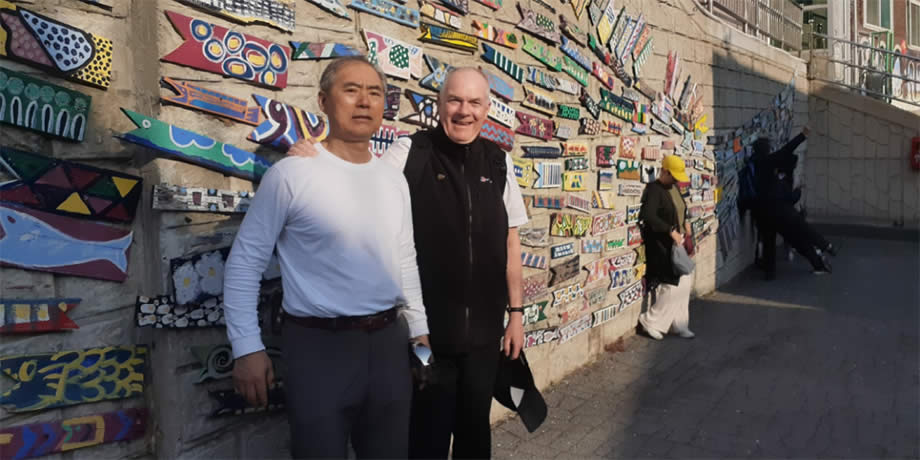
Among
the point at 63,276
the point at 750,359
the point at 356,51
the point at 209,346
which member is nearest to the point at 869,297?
the point at 750,359

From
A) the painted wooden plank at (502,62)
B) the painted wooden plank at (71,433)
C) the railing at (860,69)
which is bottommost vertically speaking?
the painted wooden plank at (71,433)

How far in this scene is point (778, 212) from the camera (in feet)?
28.8

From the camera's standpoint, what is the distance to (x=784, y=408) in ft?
14.5

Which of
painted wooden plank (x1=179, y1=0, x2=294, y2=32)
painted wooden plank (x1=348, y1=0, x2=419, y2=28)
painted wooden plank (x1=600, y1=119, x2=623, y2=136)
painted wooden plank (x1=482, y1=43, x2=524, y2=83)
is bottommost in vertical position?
painted wooden plank (x1=600, y1=119, x2=623, y2=136)

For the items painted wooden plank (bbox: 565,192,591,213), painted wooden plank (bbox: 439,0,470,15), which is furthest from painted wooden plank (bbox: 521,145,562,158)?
painted wooden plank (bbox: 439,0,470,15)

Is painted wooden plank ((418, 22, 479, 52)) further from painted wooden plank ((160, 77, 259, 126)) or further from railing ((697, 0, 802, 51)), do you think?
railing ((697, 0, 802, 51))

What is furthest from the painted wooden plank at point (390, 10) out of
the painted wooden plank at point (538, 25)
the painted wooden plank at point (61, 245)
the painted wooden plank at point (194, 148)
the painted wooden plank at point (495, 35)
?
the painted wooden plank at point (61, 245)

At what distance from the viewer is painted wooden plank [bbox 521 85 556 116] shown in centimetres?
452

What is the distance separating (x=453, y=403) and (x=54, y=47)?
1.90 m

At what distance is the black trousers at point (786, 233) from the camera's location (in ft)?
28.8

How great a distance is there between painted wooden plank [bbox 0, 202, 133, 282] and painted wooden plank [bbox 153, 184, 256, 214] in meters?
0.21

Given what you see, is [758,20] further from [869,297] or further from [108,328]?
[108,328]

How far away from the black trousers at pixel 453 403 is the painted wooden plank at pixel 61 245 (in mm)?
1225

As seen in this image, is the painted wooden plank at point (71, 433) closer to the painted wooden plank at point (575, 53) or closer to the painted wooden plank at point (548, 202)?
the painted wooden plank at point (548, 202)
